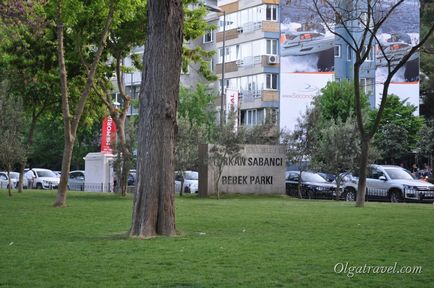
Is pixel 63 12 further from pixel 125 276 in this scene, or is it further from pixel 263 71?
pixel 263 71

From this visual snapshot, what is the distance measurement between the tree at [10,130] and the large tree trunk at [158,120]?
17851 millimetres

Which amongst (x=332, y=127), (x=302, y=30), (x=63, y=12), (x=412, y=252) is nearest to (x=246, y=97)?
(x=302, y=30)

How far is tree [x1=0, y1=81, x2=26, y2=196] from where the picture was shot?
97.5 feet

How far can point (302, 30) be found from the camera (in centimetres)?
5947

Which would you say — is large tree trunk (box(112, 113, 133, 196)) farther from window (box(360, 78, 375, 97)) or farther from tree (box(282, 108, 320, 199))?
window (box(360, 78, 375, 97))

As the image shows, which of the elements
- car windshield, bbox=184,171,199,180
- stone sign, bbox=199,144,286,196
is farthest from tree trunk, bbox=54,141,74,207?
car windshield, bbox=184,171,199,180

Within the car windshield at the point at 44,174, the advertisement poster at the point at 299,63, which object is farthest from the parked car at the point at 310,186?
the advertisement poster at the point at 299,63

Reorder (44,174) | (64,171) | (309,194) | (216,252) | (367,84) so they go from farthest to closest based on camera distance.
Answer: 1. (367,84)
2. (44,174)
3. (309,194)
4. (64,171)
5. (216,252)

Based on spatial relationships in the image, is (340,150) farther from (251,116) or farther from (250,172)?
(251,116)

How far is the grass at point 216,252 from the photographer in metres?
8.41

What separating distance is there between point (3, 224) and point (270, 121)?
2216 cm

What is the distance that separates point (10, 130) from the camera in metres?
30.5

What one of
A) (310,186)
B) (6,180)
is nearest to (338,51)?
(310,186)

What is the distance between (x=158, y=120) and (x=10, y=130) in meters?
18.9
